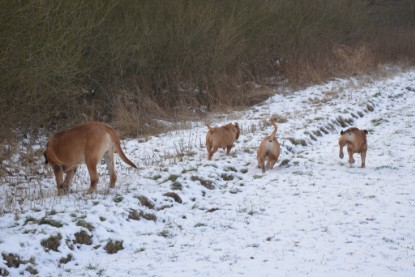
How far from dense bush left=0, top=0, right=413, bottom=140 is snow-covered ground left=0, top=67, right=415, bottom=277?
2.35 metres

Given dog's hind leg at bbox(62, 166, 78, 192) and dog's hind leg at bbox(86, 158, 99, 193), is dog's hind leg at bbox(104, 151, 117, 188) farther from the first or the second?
dog's hind leg at bbox(62, 166, 78, 192)

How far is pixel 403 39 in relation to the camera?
31.8m

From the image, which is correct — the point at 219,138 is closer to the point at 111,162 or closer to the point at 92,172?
the point at 111,162

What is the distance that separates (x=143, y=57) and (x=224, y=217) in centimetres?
880

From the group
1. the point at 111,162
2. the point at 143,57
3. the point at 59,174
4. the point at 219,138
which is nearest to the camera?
the point at 59,174

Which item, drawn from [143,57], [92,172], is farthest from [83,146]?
[143,57]

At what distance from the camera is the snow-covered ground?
4.71 metres

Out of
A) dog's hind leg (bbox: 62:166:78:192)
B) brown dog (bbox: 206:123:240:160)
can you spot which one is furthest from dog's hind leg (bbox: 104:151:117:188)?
brown dog (bbox: 206:123:240:160)

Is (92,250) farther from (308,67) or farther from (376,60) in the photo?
(376,60)

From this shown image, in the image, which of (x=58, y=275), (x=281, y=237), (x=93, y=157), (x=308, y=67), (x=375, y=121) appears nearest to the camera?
(x=58, y=275)

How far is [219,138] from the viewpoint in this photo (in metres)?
9.20

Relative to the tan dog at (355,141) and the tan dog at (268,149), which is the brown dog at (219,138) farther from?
the tan dog at (355,141)

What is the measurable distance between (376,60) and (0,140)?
72.2 ft

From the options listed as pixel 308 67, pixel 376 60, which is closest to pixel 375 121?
pixel 308 67
